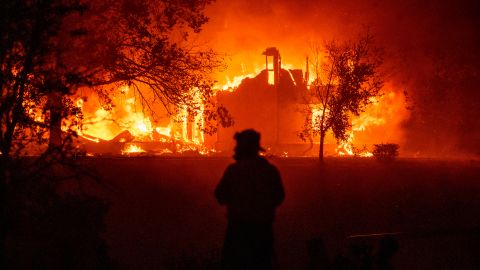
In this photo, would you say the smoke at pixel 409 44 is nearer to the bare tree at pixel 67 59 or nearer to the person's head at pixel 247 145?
the bare tree at pixel 67 59

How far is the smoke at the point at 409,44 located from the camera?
35625 millimetres

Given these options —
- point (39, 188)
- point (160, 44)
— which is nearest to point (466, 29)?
point (160, 44)

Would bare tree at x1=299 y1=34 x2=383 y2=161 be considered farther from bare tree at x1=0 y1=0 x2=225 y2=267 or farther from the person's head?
the person's head

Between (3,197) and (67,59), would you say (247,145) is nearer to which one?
(3,197)

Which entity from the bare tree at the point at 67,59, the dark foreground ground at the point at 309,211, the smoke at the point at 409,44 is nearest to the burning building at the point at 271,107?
the smoke at the point at 409,44

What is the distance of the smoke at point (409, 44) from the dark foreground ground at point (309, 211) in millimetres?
15400

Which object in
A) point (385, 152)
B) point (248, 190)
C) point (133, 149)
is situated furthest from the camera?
point (133, 149)

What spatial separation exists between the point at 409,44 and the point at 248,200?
38.0m

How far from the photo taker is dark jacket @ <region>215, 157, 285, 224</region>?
5523 mm

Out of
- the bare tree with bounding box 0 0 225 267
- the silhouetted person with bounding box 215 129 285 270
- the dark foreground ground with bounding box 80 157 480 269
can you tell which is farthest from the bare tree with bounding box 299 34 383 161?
the silhouetted person with bounding box 215 129 285 270

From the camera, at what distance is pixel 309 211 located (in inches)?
551

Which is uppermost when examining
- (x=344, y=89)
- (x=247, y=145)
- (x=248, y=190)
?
(x=344, y=89)

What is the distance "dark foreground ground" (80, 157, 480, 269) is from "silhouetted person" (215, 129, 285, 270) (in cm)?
211

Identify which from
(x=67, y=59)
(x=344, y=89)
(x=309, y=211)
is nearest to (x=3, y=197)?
(x=67, y=59)
